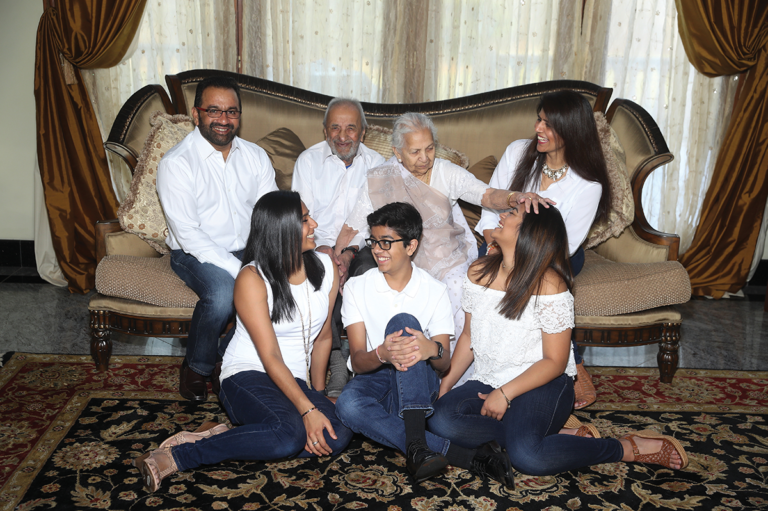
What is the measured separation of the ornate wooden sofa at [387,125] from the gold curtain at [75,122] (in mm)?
951

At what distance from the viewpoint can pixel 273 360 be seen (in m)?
2.25

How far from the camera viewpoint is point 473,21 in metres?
4.40

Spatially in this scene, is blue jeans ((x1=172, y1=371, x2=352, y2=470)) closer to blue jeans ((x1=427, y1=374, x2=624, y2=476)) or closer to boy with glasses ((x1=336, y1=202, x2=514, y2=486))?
boy with glasses ((x1=336, y1=202, x2=514, y2=486))

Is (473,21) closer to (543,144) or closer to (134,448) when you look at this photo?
(543,144)

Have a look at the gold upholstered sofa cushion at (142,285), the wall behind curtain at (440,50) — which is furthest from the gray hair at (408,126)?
the wall behind curtain at (440,50)

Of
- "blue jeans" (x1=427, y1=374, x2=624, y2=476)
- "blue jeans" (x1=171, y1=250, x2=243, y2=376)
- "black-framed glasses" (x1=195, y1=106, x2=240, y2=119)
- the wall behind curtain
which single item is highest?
the wall behind curtain

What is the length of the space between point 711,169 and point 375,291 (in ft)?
11.1

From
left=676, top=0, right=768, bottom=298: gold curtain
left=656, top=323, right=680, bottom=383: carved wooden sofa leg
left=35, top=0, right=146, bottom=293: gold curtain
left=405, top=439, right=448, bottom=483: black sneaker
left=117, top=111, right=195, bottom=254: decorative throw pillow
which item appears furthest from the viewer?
left=676, top=0, right=768, bottom=298: gold curtain

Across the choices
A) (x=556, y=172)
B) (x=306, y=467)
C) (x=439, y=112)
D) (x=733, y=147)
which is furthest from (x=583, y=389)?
(x=733, y=147)

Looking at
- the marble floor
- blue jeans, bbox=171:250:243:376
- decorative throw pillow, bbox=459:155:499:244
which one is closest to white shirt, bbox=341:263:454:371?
blue jeans, bbox=171:250:243:376

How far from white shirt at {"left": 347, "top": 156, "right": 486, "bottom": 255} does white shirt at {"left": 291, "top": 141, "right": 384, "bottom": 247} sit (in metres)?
0.25

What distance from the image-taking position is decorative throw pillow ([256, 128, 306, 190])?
348 cm

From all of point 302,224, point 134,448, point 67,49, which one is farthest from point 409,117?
point 67,49

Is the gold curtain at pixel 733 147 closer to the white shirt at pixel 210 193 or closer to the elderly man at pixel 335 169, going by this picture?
the elderly man at pixel 335 169
